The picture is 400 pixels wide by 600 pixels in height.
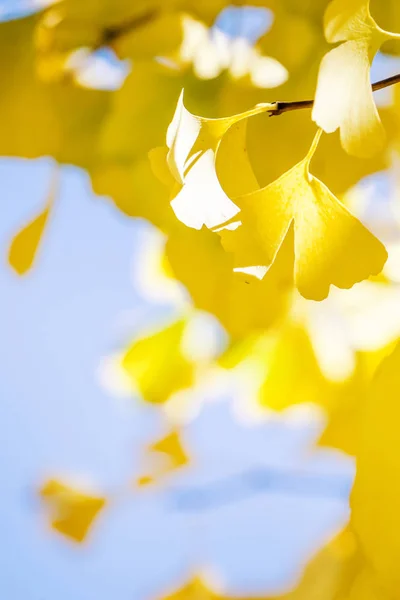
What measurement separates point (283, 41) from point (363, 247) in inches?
6.0

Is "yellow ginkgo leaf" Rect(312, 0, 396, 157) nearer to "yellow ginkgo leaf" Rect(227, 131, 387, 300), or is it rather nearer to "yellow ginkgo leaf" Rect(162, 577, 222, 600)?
"yellow ginkgo leaf" Rect(227, 131, 387, 300)

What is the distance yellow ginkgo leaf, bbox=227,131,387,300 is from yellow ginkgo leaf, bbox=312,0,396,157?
0.02 metres

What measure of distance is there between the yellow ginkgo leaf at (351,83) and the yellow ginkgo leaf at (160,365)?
0.23 meters

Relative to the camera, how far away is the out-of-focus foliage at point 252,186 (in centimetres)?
20

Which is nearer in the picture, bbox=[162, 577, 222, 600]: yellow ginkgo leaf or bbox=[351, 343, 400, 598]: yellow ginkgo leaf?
bbox=[351, 343, 400, 598]: yellow ginkgo leaf

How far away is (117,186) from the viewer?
1.04 ft

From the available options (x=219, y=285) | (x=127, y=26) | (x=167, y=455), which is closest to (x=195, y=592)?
(x=167, y=455)

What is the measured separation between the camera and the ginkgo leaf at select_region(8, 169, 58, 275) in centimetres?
36

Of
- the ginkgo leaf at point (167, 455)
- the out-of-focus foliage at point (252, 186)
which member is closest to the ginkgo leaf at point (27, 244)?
the out-of-focus foliage at point (252, 186)

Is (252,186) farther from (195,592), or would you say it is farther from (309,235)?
(195,592)

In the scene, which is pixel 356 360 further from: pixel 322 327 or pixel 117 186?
pixel 117 186

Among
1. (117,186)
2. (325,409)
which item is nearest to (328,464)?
(325,409)

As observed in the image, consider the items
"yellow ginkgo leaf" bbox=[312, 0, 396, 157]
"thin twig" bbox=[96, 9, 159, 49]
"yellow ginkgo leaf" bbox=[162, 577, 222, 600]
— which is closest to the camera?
"yellow ginkgo leaf" bbox=[312, 0, 396, 157]

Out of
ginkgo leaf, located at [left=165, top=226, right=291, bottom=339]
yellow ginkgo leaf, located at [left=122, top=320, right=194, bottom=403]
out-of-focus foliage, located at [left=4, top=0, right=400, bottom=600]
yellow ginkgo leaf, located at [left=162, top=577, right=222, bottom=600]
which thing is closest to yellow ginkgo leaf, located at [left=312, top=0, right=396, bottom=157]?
→ out-of-focus foliage, located at [left=4, top=0, right=400, bottom=600]
